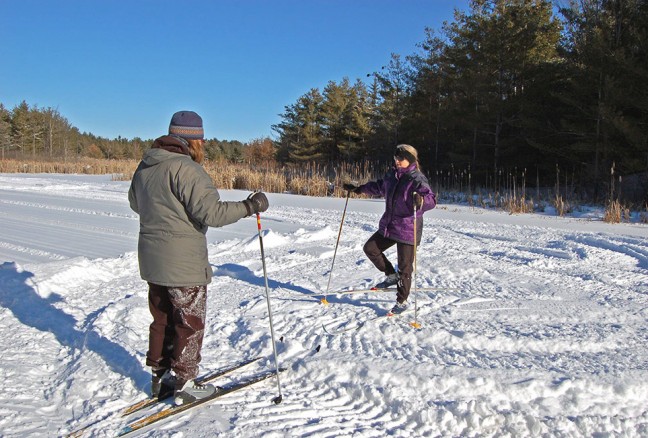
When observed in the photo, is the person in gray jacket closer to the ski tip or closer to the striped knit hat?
the striped knit hat

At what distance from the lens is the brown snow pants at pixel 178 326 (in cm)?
302

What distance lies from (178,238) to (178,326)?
0.58m

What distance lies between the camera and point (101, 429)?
9.07ft

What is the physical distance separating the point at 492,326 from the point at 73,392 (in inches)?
130

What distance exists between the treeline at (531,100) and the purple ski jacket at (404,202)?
8021 millimetres

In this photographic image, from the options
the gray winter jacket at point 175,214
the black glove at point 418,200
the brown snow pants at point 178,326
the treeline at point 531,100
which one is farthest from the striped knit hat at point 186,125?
the treeline at point 531,100

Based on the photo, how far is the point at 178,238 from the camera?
293 centimetres

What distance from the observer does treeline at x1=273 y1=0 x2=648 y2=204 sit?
13734 millimetres

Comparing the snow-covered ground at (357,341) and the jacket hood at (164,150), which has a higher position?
the jacket hood at (164,150)

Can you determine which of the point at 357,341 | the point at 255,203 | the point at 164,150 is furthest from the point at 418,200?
the point at 164,150

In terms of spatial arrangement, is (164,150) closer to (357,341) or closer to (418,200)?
(357,341)

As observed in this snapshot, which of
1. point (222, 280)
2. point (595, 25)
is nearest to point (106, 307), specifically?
point (222, 280)

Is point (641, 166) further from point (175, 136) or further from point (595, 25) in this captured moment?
point (175, 136)

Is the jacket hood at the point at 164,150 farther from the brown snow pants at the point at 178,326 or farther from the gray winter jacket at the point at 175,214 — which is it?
the brown snow pants at the point at 178,326
